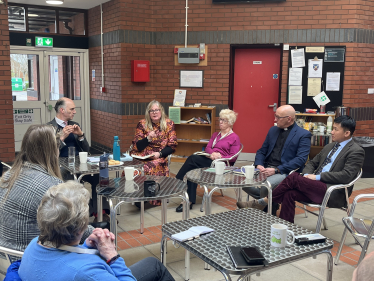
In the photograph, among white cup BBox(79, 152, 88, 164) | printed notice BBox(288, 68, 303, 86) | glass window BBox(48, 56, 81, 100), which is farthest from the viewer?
glass window BBox(48, 56, 81, 100)

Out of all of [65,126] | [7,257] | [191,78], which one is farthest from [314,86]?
[7,257]

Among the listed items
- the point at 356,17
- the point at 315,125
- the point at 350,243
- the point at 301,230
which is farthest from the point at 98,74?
the point at 301,230

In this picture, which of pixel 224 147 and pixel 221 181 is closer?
pixel 221 181

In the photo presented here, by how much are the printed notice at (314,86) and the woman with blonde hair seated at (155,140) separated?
3096 mm

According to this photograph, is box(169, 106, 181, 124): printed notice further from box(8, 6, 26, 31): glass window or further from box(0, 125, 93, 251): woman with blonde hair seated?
box(0, 125, 93, 251): woman with blonde hair seated

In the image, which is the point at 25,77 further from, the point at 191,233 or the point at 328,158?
the point at 191,233

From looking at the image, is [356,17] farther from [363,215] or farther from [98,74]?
[98,74]

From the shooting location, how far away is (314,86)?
6816 mm

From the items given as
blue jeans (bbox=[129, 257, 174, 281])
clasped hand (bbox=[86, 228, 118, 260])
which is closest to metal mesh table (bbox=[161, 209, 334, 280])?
blue jeans (bbox=[129, 257, 174, 281])

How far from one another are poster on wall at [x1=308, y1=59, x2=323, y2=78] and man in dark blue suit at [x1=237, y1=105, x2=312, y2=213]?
8.90 feet

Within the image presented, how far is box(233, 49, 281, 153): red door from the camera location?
23.8 ft

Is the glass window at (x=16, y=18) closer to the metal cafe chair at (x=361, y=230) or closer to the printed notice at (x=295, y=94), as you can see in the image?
the printed notice at (x=295, y=94)

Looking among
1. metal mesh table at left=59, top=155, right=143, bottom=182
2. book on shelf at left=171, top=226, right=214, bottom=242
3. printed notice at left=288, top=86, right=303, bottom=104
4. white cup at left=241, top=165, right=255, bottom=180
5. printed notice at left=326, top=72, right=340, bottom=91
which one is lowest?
book on shelf at left=171, top=226, right=214, bottom=242

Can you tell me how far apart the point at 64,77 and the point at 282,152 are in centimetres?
590
